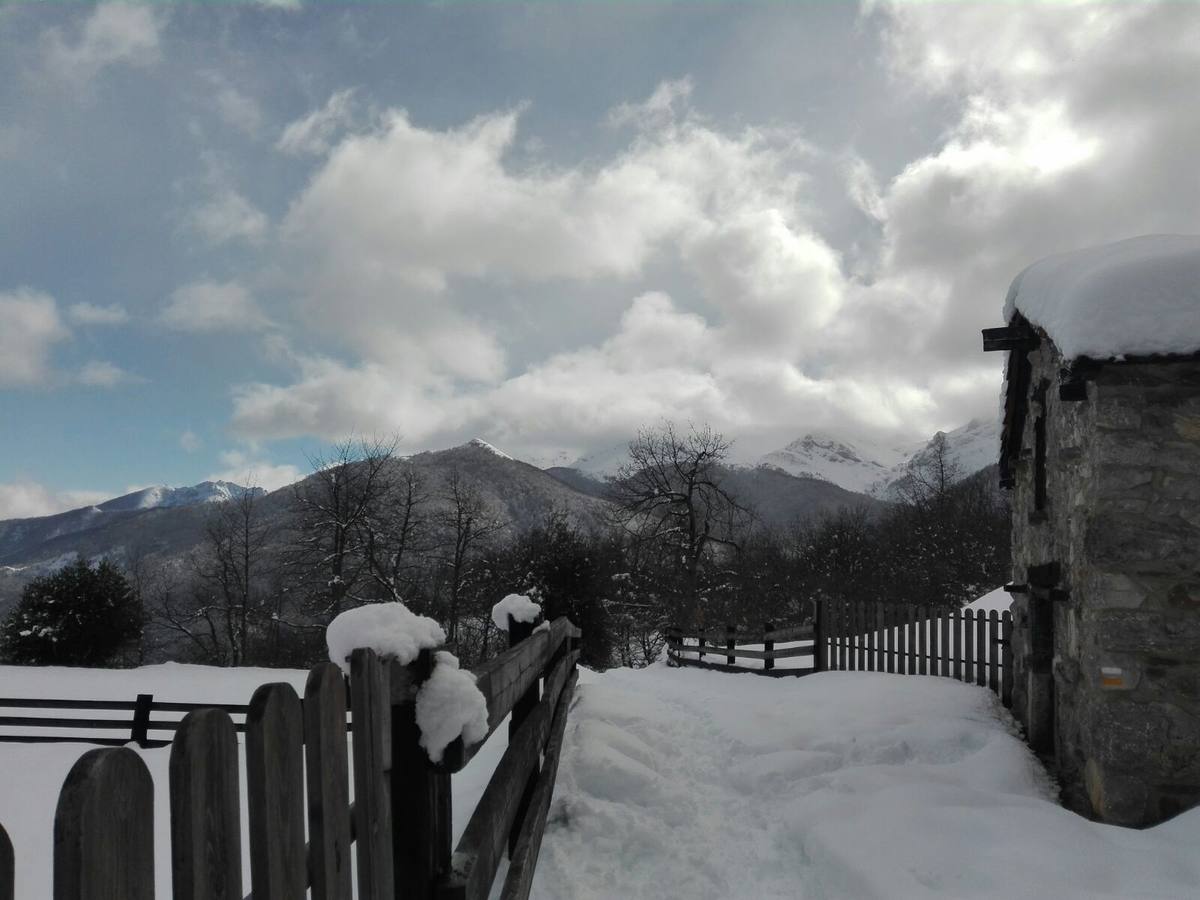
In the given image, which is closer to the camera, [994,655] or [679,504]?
[994,655]

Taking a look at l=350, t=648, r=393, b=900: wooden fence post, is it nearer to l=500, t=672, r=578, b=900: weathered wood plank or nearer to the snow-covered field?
l=500, t=672, r=578, b=900: weathered wood plank

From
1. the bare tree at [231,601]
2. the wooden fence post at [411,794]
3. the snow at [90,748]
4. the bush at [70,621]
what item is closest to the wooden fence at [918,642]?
the snow at [90,748]

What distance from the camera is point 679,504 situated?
29.0 m

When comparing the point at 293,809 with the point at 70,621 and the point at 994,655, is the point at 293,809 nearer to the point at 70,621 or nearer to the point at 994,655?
the point at 994,655

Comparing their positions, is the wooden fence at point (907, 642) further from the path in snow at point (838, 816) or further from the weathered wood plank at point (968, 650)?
the path in snow at point (838, 816)

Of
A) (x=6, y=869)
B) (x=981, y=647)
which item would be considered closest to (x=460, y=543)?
(x=981, y=647)

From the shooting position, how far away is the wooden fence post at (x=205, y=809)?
3.31ft

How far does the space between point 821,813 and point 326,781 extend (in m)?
4.46

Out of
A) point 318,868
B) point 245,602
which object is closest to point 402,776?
point 318,868

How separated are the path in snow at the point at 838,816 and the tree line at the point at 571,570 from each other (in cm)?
1408

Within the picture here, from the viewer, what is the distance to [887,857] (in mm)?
4094

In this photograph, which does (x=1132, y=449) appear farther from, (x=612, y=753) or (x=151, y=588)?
(x=151, y=588)

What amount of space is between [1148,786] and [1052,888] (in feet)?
4.95

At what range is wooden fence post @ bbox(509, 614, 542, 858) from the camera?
3.74 metres
